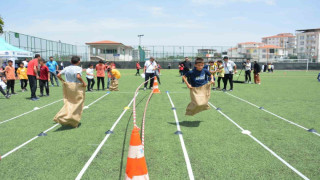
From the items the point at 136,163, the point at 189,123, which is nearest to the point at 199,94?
the point at 189,123

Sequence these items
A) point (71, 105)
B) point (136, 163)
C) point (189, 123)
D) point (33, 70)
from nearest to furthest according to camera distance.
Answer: point (136, 163) < point (71, 105) < point (189, 123) < point (33, 70)

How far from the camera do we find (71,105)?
624 centimetres

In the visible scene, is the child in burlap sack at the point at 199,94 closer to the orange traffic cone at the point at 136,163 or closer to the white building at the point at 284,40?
the orange traffic cone at the point at 136,163

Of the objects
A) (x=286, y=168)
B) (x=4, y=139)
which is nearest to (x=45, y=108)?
(x=4, y=139)

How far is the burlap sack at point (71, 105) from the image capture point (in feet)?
20.1

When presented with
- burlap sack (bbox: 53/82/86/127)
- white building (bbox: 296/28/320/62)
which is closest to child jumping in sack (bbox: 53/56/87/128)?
burlap sack (bbox: 53/82/86/127)

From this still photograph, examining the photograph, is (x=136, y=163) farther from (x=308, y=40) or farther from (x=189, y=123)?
(x=308, y=40)

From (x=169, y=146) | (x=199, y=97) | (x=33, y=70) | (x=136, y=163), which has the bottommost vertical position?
(x=169, y=146)

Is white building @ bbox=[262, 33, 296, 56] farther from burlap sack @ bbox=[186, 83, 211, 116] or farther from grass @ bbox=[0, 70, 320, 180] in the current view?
burlap sack @ bbox=[186, 83, 211, 116]

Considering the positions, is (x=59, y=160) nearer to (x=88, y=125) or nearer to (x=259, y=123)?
(x=88, y=125)

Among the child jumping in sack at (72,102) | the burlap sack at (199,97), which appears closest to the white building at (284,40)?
the burlap sack at (199,97)

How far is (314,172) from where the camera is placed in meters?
3.92

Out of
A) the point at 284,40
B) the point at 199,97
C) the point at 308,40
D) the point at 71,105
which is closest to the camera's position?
the point at 71,105

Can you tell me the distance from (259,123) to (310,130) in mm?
1219
